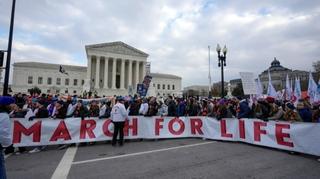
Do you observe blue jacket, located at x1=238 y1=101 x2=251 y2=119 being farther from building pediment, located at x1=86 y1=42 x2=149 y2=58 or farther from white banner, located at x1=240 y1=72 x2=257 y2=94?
building pediment, located at x1=86 y1=42 x2=149 y2=58

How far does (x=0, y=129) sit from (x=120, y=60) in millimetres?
79503

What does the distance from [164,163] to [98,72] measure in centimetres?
7547

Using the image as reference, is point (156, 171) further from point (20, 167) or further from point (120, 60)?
point (120, 60)

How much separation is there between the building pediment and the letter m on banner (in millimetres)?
71534

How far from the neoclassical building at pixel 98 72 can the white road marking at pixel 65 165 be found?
223 feet

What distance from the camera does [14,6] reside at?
399 inches

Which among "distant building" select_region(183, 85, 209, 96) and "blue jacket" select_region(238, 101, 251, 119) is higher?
"distant building" select_region(183, 85, 209, 96)

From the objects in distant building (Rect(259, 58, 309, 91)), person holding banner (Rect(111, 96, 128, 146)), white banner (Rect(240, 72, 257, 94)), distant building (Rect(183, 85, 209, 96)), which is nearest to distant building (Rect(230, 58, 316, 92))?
distant building (Rect(259, 58, 309, 91))

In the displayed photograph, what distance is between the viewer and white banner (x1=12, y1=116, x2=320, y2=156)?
Result: 22.7 ft

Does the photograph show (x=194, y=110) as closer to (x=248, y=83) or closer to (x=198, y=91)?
(x=248, y=83)

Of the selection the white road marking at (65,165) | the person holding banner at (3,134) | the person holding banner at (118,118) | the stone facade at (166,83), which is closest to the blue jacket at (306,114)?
the person holding banner at (118,118)

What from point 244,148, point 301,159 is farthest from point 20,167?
point 301,159

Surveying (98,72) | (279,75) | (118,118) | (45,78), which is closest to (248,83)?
(118,118)

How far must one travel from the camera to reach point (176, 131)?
9844 millimetres
